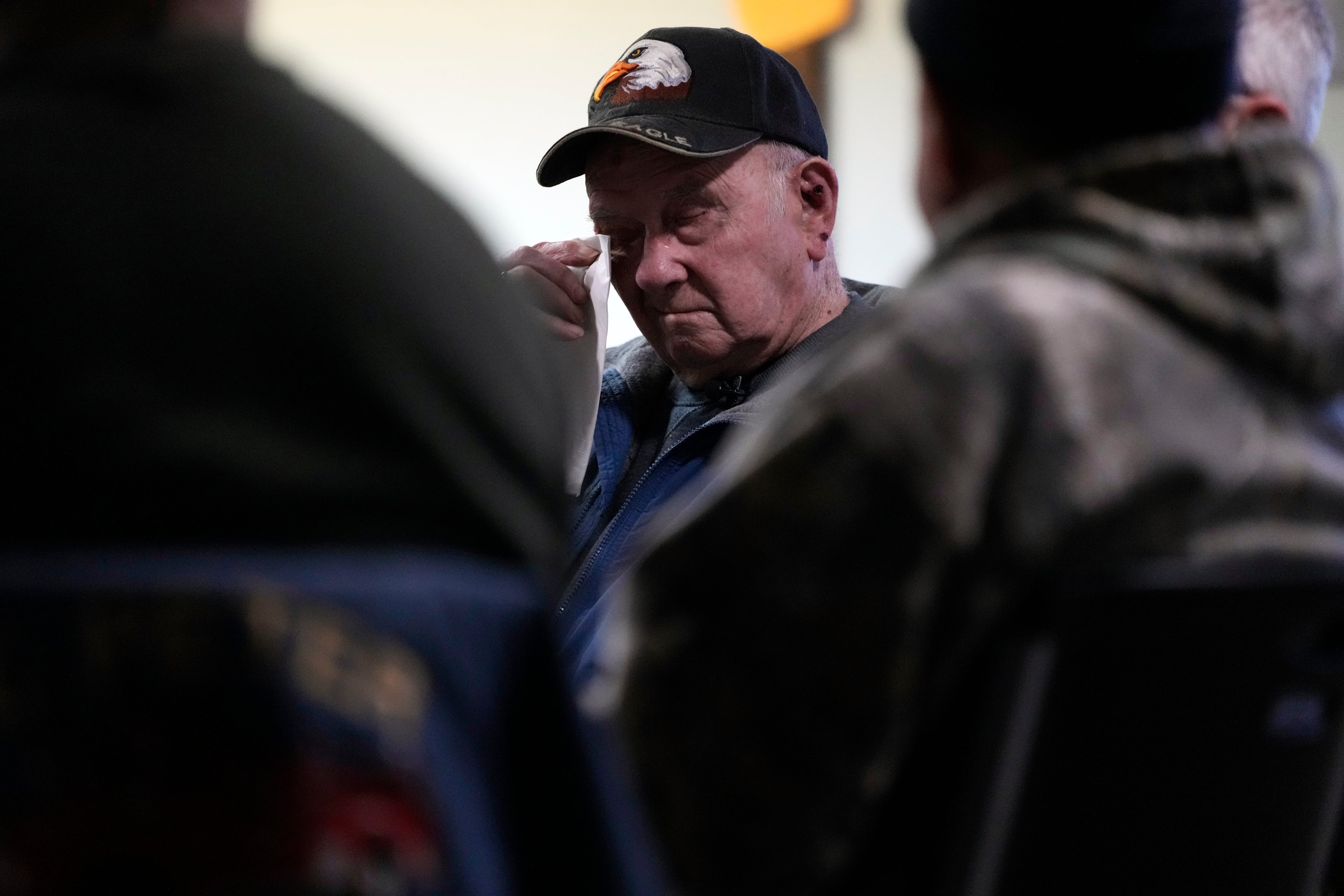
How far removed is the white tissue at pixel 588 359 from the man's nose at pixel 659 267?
2.3 inches

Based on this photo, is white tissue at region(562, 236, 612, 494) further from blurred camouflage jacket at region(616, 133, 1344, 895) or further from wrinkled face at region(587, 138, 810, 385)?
blurred camouflage jacket at region(616, 133, 1344, 895)

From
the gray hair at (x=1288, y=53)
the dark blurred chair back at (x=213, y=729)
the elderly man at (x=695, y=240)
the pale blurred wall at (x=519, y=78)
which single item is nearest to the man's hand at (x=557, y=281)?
the elderly man at (x=695, y=240)

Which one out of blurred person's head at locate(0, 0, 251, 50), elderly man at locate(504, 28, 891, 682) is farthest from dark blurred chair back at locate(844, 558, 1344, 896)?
elderly man at locate(504, 28, 891, 682)

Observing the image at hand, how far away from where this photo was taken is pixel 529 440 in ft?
1.72

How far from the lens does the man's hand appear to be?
1658mm

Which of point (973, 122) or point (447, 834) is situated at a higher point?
point (973, 122)

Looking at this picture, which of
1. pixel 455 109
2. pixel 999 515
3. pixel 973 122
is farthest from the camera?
pixel 455 109

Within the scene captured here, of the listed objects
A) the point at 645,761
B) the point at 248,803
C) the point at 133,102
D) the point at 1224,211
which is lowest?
the point at 645,761

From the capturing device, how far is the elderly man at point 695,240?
1722 millimetres

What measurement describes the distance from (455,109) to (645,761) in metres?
2.50

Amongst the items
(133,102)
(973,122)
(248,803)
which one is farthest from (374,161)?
(973,122)

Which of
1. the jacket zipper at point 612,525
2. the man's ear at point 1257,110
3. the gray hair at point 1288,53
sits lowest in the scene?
the jacket zipper at point 612,525

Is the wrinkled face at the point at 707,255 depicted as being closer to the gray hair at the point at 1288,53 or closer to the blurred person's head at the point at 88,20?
the gray hair at the point at 1288,53

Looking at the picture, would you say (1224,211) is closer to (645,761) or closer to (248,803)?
(645,761)
